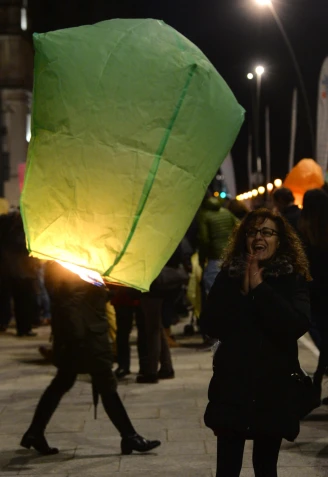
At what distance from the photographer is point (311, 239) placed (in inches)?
329

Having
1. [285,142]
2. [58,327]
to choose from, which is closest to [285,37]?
[58,327]

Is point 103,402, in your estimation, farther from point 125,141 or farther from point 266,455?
point 125,141

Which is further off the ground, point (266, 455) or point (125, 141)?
point (125, 141)

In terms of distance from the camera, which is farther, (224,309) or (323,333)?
(323,333)

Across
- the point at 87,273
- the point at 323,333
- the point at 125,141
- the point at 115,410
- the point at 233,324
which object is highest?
the point at 125,141

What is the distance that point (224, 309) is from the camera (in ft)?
15.9

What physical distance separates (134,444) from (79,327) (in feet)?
2.90

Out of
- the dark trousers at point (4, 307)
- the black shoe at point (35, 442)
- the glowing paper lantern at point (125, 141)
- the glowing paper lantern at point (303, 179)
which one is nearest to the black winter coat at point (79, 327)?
the black shoe at point (35, 442)

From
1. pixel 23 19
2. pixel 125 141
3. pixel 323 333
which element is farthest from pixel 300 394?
pixel 23 19

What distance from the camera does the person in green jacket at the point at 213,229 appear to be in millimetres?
12992

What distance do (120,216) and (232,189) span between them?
33961mm

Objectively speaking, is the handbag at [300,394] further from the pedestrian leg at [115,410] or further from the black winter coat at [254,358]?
the pedestrian leg at [115,410]

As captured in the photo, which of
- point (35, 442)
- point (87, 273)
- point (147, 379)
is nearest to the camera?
point (87, 273)

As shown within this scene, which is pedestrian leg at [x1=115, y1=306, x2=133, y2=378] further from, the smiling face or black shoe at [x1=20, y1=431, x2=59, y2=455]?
the smiling face
